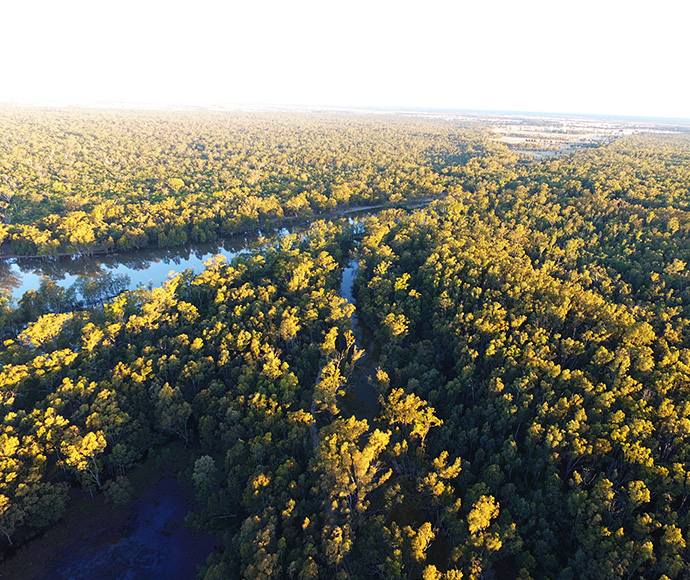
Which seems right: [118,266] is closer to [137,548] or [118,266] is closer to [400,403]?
[137,548]

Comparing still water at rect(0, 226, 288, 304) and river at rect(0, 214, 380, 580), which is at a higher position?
still water at rect(0, 226, 288, 304)

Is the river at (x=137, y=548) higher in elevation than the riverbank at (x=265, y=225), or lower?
lower

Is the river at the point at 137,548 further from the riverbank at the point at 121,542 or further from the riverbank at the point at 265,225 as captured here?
the riverbank at the point at 265,225

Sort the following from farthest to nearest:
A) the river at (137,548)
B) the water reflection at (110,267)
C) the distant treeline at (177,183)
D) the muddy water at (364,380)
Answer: the distant treeline at (177,183)
the water reflection at (110,267)
the muddy water at (364,380)
the river at (137,548)

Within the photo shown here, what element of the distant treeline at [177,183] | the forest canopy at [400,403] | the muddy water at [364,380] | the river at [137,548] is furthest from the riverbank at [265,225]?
the river at [137,548]

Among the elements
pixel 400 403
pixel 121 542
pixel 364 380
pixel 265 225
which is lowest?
pixel 121 542

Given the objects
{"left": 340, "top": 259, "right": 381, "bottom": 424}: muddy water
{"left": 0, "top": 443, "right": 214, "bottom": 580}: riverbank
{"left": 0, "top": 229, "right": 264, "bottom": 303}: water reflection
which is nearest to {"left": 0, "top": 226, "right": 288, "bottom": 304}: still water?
{"left": 0, "top": 229, "right": 264, "bottom": 303}: water reflection

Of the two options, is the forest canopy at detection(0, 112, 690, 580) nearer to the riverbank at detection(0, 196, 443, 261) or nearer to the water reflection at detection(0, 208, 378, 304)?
the riverbank at detection(0, 196, 443, 261)

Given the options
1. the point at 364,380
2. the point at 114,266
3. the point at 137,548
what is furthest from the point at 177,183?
the point at 137,548

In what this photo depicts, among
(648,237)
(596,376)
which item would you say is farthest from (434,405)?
(648,237)
